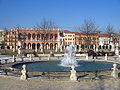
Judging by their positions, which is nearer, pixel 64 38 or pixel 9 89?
pixel 9 89

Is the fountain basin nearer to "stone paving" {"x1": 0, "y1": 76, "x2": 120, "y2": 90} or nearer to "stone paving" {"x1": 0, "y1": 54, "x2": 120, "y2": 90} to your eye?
"stone paving" {"x1": 0, "y1": 54, "x2": 120, "y2": 90}

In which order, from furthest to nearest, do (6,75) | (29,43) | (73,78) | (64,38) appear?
(64,38) → (29,43) → (6,75) → (73,78)

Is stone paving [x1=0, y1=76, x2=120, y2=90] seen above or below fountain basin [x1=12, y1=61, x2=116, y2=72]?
below

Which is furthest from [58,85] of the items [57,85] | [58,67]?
[58,67]

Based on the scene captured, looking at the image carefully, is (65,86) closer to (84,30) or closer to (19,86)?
(19,86)

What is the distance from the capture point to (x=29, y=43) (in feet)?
319

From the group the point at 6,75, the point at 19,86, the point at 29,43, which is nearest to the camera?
the point at 19,86

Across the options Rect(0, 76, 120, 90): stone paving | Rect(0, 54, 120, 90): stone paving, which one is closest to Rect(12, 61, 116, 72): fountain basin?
Rect(0, 54, 120, 90): stone paving

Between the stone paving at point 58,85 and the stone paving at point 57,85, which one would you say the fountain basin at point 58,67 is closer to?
the stone paving at point 57,85

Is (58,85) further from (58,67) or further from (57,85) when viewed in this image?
(58,67)

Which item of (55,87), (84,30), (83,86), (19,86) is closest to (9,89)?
(19,86)

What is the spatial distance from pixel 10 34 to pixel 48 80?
85.3m

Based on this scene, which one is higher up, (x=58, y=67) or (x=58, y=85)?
(x=58, y=67)

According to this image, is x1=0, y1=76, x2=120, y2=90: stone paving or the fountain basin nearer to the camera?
x1=0, y1=76, x2=120, y2=90: stone paving
